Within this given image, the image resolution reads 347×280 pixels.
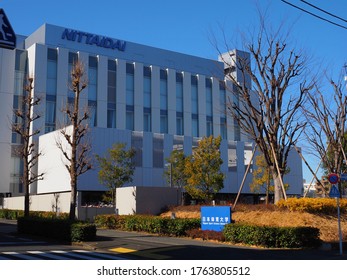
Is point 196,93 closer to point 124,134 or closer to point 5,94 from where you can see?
point 124,134

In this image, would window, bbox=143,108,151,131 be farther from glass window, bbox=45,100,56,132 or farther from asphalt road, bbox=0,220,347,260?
asphalt road, bbox=0,220,347,260

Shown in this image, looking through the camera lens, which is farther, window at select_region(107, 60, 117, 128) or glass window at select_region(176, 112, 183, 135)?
glass window at select_region(176, 112, 183, 135)

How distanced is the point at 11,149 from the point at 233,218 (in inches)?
1351

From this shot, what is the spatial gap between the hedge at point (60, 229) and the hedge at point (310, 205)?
9551 millimetres

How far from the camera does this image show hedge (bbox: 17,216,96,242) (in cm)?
1794

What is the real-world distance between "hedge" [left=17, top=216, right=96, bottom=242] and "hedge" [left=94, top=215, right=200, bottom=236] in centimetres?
460

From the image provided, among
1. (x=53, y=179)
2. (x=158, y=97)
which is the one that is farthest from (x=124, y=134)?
(x=158, y=97)

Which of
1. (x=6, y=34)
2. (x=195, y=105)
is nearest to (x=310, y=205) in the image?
(x=6, y=34)

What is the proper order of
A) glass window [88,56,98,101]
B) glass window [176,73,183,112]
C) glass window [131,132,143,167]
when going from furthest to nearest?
glass window [176,73,183,112] → glass window [88,56,98,101] → glass window [131,132,143,167]

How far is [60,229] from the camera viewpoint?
1903 centimetres

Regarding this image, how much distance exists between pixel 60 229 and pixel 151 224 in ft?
17.5

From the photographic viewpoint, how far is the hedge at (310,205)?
20656mm

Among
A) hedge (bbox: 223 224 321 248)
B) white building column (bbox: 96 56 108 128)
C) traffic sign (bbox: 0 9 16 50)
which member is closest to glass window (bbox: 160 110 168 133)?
white building column (bbox: 96 56 108 128)

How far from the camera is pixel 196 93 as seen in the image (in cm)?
5916
